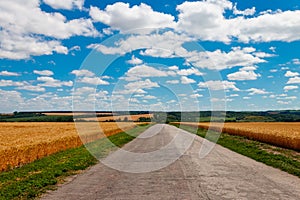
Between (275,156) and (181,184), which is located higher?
(181,184)

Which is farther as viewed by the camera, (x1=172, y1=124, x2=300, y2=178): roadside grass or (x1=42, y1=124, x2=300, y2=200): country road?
(x1=172, y1=124, x2=300, y2=178): roadside grass

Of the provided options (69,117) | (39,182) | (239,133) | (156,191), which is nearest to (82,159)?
(39,182)

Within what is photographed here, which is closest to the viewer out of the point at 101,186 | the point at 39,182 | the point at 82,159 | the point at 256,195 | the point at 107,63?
the point at 256,195

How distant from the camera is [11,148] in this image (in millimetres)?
15305

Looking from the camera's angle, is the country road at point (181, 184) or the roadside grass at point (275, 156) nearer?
the country road at point (181, 184)

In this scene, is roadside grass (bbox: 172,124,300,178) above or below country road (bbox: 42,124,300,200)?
below

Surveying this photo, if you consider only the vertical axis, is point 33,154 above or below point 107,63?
below

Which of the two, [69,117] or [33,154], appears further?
[69,117]

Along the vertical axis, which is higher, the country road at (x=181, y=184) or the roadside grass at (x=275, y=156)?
the country road at (x=181, y=184)

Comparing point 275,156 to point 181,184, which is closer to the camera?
point 181,184

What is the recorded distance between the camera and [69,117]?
95250mm

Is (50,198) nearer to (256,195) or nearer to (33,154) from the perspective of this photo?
(256,195)

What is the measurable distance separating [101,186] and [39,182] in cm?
209

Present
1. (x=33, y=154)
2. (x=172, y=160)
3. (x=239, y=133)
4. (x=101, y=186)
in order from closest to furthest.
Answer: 1. (x=101, y=186)
2. (x=172, y=160)
3. (x=33, y=154)
4. (x=239, y=133)
